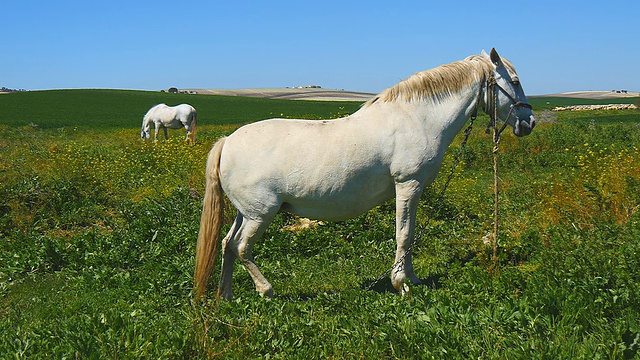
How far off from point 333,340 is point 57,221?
7002 millimetres

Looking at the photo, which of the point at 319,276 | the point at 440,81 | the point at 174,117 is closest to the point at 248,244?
the point at 319,276

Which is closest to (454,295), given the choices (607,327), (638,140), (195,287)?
(607,327)

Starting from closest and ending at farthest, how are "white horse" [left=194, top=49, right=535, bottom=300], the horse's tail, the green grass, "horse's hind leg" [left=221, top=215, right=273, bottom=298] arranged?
→ 1. "white horse" [left=194, top=49, right=535, bottom=300]
2. "horse's hind leg" [left=221, top=215, right=273, bottom=298]
3. the horse's tail
4. the green grass

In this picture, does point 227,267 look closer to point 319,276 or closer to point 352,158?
point 319,276

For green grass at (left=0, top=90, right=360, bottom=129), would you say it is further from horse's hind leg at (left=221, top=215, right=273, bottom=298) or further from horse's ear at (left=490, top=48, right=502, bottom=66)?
horse's hind leg at (left=221, top=215, right=273, bottom=298)

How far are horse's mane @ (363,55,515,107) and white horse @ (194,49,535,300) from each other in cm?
1

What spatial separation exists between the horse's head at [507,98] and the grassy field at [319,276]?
118 centimetres

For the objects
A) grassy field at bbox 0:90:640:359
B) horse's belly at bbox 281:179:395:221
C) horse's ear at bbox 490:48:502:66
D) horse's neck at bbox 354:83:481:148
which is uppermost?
horse's ear at bbox 490:48:502:66

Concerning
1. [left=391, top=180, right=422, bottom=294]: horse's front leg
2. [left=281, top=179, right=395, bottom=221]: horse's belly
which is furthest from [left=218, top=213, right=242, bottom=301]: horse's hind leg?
[left=391, top=180, right=422, bottom=294]: horse's front leg

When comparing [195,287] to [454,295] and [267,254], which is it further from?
[454,295]

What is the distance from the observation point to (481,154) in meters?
14.9

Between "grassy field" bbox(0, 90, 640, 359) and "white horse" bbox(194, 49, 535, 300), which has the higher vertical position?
"white horse" bbox(194, 49, 535, 300)

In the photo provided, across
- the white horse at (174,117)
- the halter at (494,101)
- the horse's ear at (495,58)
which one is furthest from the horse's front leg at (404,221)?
the white horse at (174,117)

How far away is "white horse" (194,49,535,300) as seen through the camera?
216 inches
